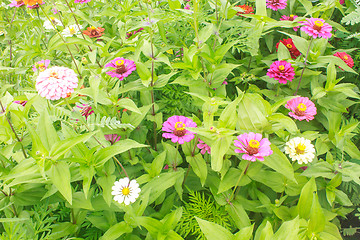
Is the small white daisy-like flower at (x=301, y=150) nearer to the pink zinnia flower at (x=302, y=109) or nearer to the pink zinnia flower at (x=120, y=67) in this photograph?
the pink zinnia flower at (x=302, y=109)

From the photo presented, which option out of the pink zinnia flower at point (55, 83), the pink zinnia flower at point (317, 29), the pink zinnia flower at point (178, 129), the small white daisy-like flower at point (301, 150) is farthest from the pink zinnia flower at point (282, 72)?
the pink zinnia flower at point (55, 83)

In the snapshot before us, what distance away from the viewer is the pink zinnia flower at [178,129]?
1058mm

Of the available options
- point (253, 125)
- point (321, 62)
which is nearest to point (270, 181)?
point (253, 125)

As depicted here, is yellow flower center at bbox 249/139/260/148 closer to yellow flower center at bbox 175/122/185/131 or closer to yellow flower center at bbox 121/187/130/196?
yellow flower center at bbox 175/122/185/131

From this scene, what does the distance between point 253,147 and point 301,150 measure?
0.27 meters

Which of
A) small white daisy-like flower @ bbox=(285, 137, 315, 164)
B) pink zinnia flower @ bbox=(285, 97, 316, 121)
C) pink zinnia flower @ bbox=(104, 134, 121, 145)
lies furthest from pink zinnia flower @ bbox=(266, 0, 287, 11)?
pink zinnia flower @ bbox=(104, 134, 121, 145)

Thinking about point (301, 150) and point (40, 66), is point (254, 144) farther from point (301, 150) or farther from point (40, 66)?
point (40, 66)

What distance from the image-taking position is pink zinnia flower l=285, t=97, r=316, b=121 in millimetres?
1168

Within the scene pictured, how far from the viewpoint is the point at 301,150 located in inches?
40.6

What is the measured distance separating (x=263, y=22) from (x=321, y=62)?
1.27 ft

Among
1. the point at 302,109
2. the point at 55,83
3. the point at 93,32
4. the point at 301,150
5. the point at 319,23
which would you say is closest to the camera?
the point at 55,83

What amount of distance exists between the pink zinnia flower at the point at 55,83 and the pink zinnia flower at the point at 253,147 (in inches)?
23.9

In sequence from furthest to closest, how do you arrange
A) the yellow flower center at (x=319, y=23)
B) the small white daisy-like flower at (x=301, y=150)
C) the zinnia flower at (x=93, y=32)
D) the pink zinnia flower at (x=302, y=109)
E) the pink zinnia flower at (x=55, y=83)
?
the zinnia flower at (x=93, y=32) → the yellow flower center at (x=319, y=23) → the pink zinnia flower at (x=302, y=109) → the small white daisy-like flower at (x=301, y=150) → the pink zinnia flower at (x=55, y=83)

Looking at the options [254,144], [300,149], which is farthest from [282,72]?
[254,144]
